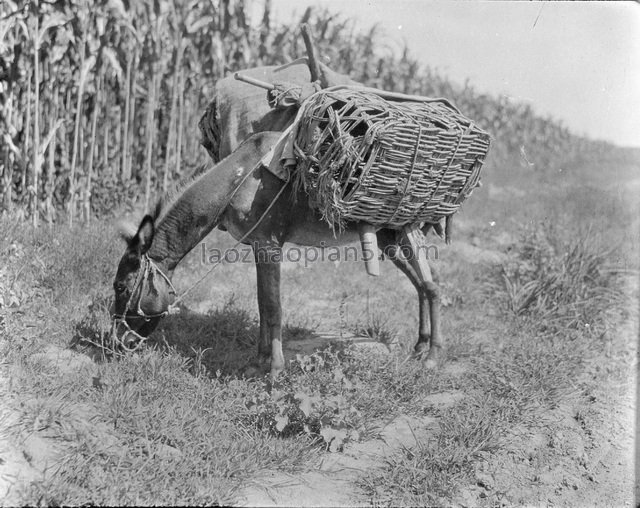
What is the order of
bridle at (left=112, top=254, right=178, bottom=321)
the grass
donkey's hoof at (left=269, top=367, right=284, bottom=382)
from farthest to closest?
donkey's hoof at (left=269, top=367, right=284, bottom=382)
bridle at (left=112, top=254, right=178, bottom=321)
the grass

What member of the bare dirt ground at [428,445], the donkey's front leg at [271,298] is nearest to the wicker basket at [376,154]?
the donkey's front leg at [271,298]

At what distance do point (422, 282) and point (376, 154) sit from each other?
166cm

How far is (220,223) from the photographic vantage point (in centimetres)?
454

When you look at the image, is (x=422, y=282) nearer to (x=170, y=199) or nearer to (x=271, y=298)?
(x=271, y=298)

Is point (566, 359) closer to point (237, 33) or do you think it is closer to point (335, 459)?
point (335, 459)

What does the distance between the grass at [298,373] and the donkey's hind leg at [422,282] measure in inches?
7.4

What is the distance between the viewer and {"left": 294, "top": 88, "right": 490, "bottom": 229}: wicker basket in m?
3.87

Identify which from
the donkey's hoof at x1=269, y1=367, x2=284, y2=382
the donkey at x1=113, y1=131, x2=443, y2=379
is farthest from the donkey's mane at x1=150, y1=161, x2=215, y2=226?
the donkey's hoof at x1=269, y1=367, x2=284, y2=382

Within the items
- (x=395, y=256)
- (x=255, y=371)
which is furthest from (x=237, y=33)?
(x=255, y=371)

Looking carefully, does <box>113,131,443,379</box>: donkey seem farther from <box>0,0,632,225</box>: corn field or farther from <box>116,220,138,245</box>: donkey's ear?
<box>0,0,632,225</box>: corn field

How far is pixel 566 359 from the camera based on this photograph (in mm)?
5449

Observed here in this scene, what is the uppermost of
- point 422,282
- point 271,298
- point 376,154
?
point 376,154

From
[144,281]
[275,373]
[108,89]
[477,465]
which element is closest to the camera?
[477,465]

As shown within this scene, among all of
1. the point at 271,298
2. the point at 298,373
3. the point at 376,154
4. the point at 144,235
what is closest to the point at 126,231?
the point at 144,235
